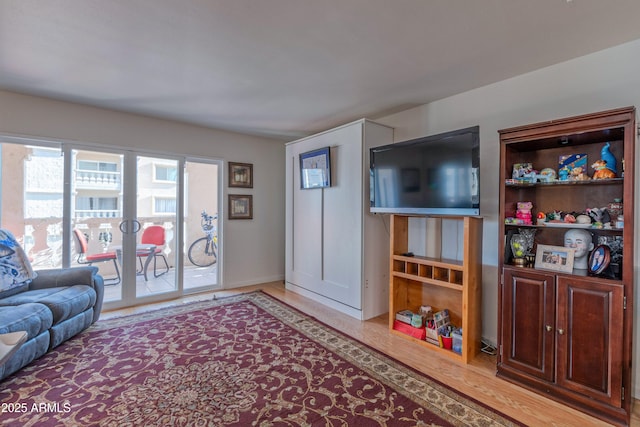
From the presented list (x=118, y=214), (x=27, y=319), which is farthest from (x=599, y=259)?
(x=118, y=214)

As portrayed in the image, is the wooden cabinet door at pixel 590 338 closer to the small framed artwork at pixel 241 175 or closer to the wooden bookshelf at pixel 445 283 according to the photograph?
the wooden bookshelf at pixel 445 283

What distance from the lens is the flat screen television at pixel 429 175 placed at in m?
2.38

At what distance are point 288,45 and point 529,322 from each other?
2673 mm

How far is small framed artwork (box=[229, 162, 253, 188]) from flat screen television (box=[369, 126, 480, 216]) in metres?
2.32

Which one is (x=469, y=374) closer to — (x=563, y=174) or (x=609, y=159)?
(x=563, y=174)

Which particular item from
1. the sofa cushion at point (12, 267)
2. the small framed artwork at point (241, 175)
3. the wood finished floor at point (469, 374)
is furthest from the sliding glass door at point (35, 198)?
the small framed artwork at point (241, 175)

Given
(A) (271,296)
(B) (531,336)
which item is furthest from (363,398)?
(A) (271,296)

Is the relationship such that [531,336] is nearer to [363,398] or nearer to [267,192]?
[363,398]

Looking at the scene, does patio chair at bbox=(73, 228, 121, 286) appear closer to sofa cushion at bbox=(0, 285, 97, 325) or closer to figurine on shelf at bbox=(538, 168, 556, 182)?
sofa cushion at bbox=(0, 285, 97, 325)

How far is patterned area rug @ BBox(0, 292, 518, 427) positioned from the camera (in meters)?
1.76

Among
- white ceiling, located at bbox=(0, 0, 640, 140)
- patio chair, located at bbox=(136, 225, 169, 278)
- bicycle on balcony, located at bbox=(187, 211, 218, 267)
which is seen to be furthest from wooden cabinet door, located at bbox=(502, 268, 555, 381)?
patio chair, located at bbox=(136, 225, 169, 278)

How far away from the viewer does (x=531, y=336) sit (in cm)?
207

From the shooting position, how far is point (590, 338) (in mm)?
1823

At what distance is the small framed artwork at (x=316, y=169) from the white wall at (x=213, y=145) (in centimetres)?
109
